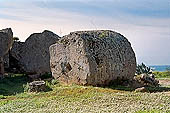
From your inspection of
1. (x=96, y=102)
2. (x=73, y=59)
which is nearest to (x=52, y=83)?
(x=73, y=59)

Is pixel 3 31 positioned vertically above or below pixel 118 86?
above

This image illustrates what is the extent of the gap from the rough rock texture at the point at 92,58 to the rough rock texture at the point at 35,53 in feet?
27.1

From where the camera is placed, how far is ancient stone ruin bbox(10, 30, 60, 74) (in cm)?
3259

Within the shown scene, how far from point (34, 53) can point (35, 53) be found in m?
0.09

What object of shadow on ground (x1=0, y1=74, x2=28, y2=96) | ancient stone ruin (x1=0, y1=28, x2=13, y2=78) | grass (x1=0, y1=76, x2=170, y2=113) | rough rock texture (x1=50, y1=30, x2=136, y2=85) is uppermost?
ancient stone ruin (x1=0, y1=28, x2=13, y2=78)

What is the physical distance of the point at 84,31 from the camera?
23594 mm

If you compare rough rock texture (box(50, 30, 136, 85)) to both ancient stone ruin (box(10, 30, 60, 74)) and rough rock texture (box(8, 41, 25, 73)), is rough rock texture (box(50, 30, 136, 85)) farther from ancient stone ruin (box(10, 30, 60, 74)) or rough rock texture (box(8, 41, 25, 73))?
rough rock texture (box(8, 41, 25, 73))

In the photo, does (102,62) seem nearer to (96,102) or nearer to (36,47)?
(96,102)

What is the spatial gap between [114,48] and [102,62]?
1.85 m

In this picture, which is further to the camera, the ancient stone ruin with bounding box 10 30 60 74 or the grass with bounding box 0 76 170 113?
the ancient stone ruin with bounding box 10 30 60 74

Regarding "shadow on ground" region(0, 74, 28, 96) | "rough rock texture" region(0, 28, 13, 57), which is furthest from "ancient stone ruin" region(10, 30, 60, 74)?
"rough rock texture" region(0, 28, 13, 57)

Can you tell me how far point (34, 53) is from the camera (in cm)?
3300

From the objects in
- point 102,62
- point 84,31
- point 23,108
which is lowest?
point 23,108

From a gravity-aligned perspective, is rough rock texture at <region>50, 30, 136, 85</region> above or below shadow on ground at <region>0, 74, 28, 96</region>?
above
